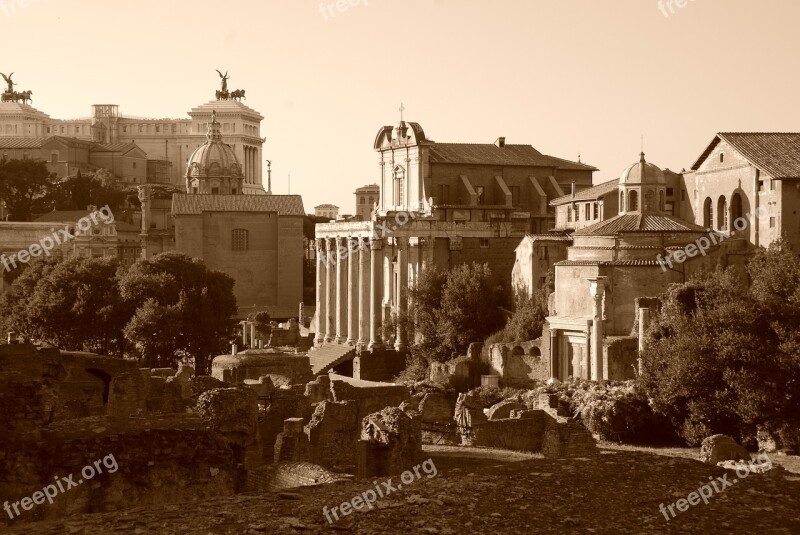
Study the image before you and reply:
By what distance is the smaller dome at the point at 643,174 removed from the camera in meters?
49.9

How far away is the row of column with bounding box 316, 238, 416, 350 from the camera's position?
6388cm

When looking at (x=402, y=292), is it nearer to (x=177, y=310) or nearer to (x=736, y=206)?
(x=177, y=310)

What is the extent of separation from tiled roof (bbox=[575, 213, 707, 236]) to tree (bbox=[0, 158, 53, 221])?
2796 inches

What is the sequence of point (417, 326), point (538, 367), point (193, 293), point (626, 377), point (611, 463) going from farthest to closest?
point (193, 293) < point (417, 326) < point (538, 367) < point (626, 377) < point (611, 463)

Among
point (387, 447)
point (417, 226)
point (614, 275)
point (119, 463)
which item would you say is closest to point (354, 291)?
point (417, 226)

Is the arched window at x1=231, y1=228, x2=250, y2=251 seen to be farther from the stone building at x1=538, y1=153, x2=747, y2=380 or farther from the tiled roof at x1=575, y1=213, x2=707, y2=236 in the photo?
the tiled roof at x1=575, y1=213, x2=707, y2=236

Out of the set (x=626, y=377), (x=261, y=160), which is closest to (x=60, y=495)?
(x=626, y=377)

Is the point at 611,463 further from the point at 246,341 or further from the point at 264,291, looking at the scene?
the point at 264,291

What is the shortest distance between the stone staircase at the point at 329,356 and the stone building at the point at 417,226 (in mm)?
75

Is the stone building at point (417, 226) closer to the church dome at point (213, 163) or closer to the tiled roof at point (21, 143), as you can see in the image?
the church dome at point (213, 163)

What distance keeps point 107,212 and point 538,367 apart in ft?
200

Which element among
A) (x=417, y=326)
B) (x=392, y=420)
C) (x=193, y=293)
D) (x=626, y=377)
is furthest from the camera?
(x=193, y=293)

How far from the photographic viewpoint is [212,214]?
301 ft

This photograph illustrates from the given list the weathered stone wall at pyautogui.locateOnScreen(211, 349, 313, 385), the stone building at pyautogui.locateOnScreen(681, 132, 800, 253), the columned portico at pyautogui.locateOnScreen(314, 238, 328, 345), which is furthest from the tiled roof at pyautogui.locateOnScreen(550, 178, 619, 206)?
the weathered stone wall at pyautogui.locateOnScreen(211, 349, 313, 385)
